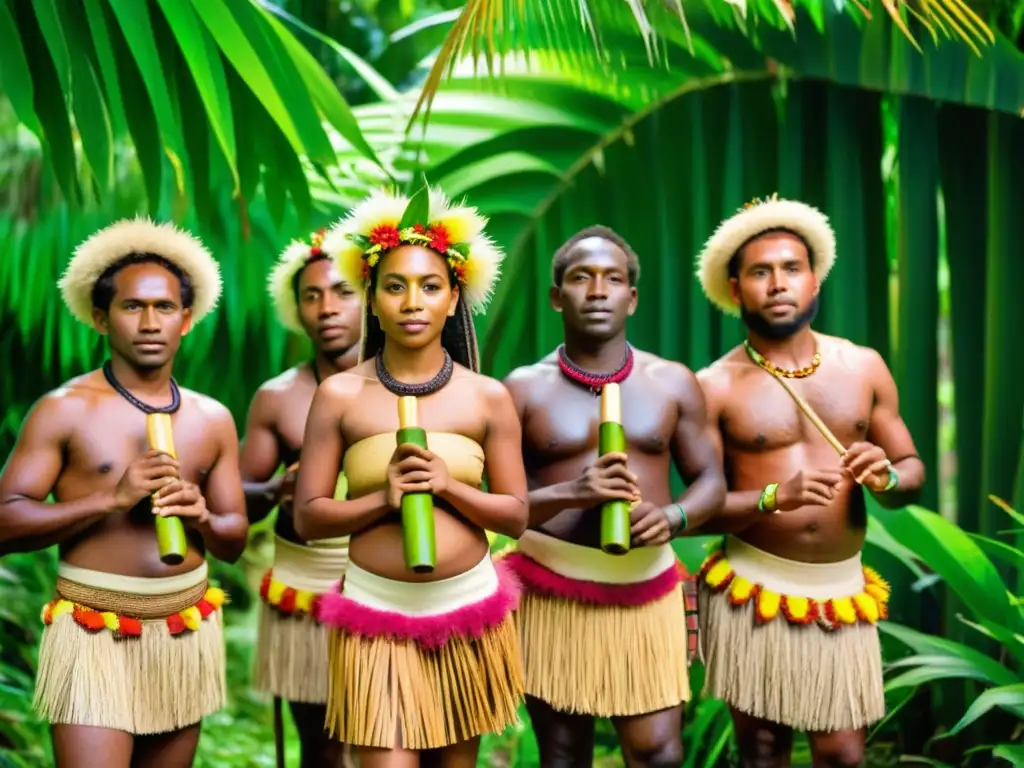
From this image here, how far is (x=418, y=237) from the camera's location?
9.10 ft

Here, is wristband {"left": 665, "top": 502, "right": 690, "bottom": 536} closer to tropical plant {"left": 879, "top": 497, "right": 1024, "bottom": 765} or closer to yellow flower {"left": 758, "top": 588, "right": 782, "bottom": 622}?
yellow flower {"left": 758, "top": 588, "right": 782, "bottom": 622}

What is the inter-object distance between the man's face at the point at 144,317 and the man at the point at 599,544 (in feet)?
2.83

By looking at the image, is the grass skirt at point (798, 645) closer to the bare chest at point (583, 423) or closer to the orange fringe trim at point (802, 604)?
the orange fringe trim at point (802, 604)

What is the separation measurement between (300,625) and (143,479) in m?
1.07

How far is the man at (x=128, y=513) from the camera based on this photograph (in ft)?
9.07

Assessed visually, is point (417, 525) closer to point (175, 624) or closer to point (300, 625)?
point (175, 624)

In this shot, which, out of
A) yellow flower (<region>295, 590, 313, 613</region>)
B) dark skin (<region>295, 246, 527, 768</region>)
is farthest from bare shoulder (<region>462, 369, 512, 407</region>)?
yellow flower (<region>295, 590, 313, 613</region>)

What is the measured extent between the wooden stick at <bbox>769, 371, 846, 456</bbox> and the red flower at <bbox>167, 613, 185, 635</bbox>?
5.34ft

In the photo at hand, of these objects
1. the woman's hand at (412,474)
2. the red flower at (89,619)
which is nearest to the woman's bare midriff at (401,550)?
the woman's hand at (412,474)

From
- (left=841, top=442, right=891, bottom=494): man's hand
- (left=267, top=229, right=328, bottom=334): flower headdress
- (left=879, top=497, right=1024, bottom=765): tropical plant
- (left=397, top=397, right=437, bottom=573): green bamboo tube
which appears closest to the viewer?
(left=397, top=397, right=437, bottom=573): green bamboo tube

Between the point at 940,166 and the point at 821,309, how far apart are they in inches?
25.6

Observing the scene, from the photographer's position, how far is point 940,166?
174 inches

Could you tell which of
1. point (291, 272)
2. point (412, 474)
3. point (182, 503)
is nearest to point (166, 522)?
point (182, 503)

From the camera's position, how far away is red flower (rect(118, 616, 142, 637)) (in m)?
2.85
